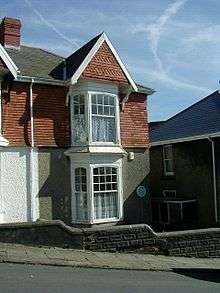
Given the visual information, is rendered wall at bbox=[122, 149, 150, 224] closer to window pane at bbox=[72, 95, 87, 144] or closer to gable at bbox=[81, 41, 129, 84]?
window pane at bbox=[72, 95, 87, 144]

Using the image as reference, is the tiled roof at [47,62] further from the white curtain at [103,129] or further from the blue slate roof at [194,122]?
the blue slate roof at [194,122]

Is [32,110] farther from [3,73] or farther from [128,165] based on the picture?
[128,165]

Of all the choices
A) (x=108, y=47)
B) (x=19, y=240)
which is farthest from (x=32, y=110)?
(x=19, y=240)

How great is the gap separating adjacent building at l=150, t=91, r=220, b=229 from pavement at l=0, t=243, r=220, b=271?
8176mm

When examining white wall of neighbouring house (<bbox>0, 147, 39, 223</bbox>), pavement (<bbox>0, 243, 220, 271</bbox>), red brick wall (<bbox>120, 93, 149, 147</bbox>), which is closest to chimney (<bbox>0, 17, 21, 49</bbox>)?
red brick wall (<bbox>120, 93, 149, 147</bbox>)

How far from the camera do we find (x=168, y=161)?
27969mm

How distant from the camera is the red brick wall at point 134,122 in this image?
22.5 metres

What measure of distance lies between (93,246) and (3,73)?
7294 millimetres

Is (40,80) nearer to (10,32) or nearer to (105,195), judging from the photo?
(10,32)

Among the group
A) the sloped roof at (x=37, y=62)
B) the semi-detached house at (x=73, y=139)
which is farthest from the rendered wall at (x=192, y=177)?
the sloped roof at (x=37, y=62)

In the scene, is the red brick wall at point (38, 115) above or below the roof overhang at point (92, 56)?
below

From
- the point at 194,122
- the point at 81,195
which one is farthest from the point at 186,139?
the point at 81,195

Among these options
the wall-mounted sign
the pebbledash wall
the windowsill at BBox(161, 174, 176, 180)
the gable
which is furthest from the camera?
the windowsill at BBox(161, 174, 176, 180)

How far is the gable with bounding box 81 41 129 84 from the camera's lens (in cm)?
2106
